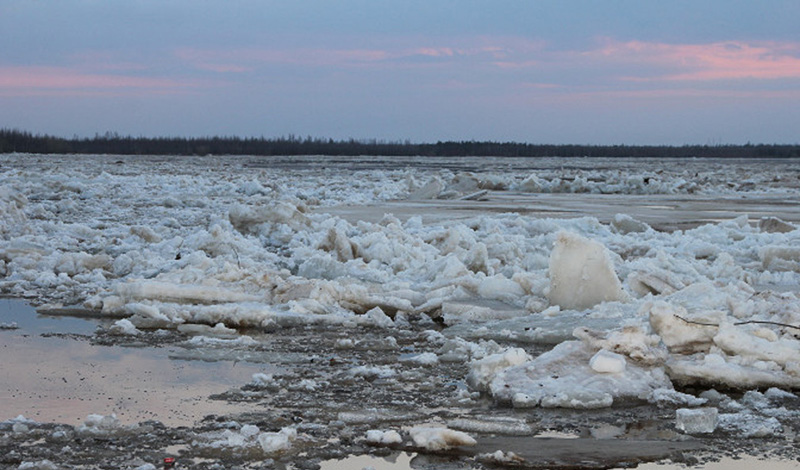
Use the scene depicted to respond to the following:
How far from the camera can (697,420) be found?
4.09 meters

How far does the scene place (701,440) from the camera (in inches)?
154

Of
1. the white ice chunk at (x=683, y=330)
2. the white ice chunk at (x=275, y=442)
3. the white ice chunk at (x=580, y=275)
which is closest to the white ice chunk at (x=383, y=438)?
the white ice chunk at (x=275, y=442)

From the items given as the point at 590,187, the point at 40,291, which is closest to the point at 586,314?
the point at 40,291

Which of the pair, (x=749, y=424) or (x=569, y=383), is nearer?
(x=749, y=424)

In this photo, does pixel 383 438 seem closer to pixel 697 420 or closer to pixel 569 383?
pixel 569 383

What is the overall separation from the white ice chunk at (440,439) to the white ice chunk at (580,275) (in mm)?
3087

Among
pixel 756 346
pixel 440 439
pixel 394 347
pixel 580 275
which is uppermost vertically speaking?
pixel 580 275

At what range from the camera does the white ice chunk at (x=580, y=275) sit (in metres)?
6.68

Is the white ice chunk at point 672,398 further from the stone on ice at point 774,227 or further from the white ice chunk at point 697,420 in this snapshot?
the stone on ice at point 774,227

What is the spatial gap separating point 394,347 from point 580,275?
66.9 inches

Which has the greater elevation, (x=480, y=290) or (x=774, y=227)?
(x=774, y=227)

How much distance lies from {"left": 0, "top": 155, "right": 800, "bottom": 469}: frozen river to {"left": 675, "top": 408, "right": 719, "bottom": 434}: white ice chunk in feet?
0.04

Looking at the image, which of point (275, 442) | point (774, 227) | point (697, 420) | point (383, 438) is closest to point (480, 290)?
point (697, 420)

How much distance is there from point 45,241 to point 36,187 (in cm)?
896
